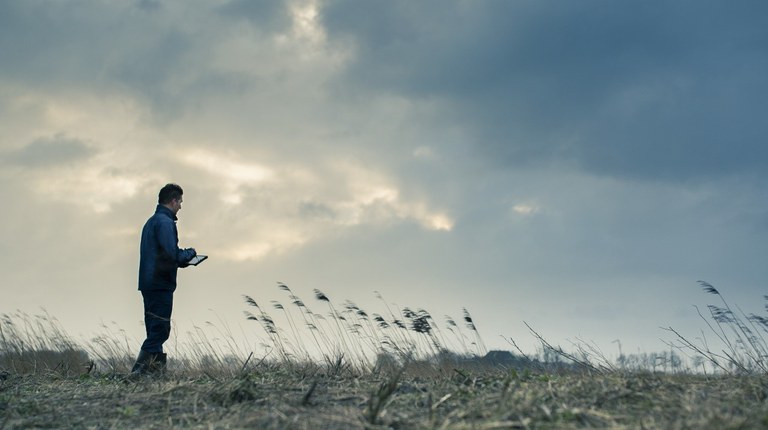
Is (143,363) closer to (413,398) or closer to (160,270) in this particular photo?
(160,270)

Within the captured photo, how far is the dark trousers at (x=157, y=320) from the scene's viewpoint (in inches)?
346

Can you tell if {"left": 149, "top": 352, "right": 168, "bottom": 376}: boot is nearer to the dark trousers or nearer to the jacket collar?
the dark trousers

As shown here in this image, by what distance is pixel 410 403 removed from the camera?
5207mm

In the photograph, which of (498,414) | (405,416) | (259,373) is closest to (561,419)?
(498,414)

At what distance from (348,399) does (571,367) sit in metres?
2.78

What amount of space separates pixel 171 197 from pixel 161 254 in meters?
0.75

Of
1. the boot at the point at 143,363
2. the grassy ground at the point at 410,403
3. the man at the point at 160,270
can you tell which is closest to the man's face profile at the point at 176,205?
the man at the point at 160,270

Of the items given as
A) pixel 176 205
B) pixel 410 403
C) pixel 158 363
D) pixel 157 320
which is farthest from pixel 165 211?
pixel 410 403

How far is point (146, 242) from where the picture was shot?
9.03m

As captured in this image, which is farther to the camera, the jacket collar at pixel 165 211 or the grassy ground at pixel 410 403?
the jacket collar at pixel 165 211

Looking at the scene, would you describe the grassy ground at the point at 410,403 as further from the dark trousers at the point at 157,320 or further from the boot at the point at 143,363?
the dark trousers at the point at 157,320

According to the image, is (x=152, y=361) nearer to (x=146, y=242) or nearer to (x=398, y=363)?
(x=146, y=242)

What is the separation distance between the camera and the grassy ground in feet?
14.5

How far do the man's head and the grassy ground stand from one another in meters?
2.68
